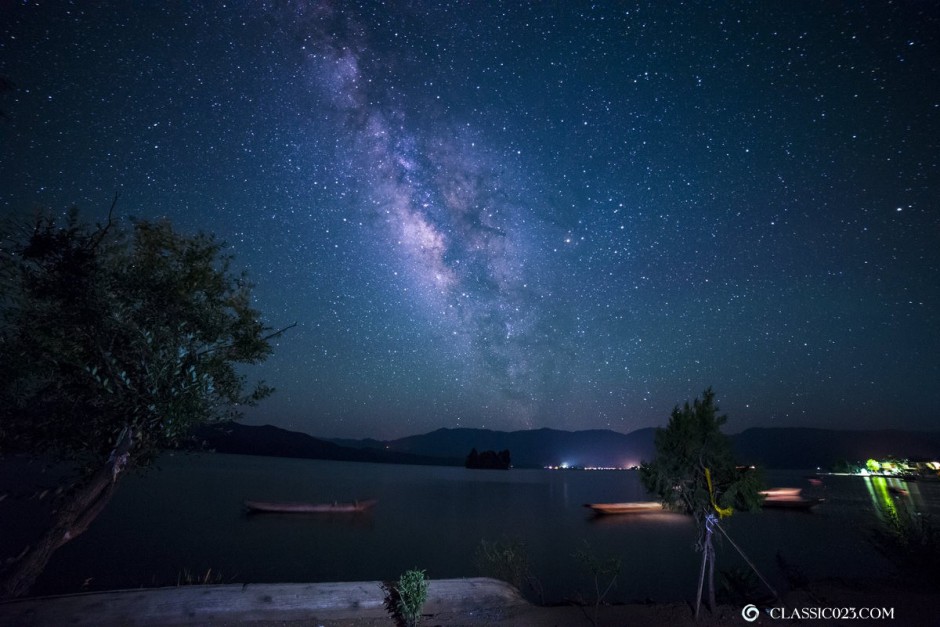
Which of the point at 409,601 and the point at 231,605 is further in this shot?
the point at 409,601

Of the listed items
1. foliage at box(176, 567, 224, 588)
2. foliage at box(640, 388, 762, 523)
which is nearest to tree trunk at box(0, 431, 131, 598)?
foliage at box(176, 567, 224, 588)

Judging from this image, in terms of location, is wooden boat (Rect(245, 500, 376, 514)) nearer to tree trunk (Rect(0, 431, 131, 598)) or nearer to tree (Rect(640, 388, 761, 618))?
tree trunk (Rect(0, 431, 131, 598))

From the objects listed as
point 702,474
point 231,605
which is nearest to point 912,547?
point 702,474

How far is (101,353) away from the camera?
31.2ft

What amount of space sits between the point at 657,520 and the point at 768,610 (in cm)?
4789

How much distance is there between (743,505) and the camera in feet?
35.4

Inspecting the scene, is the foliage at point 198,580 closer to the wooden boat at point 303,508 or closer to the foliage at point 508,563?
the foliage at point 508,563

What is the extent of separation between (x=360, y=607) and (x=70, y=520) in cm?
742

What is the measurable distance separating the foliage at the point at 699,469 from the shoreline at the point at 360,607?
283cm

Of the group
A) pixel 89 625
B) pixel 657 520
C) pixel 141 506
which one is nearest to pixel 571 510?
pixel 657 520

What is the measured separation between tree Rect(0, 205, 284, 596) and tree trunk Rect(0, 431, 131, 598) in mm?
24

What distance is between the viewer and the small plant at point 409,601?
8945 mm

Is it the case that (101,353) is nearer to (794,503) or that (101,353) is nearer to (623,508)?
(623,508)

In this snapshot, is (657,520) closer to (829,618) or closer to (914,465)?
(829,618)
